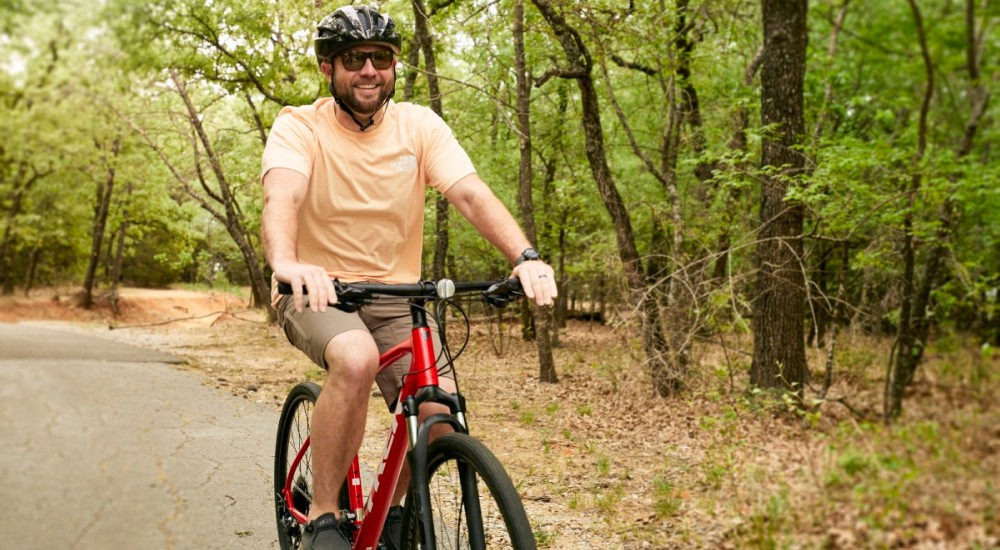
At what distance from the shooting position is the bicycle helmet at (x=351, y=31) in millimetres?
2871

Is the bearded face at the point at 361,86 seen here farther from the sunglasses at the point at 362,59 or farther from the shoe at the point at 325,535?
the shoe at the point at 325,535

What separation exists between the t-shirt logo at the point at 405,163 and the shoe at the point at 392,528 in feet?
4.50

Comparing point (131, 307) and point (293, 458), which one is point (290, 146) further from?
point (131, 307)

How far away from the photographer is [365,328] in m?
2.80

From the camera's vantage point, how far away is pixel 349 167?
3006mm

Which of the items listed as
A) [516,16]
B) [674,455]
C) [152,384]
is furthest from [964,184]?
[516,16]

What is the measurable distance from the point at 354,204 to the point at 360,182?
10 cm

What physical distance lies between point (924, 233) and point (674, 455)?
3385mm

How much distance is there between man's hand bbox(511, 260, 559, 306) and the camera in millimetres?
2418

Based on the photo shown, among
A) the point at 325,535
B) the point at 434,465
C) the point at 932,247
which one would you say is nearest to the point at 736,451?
the point at 932,247

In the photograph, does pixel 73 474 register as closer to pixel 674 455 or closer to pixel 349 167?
pixel 349 167

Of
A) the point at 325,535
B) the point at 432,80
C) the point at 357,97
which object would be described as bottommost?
the point at 325,535

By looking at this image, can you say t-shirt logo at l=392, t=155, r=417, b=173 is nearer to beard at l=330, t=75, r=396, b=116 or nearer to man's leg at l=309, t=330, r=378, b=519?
beard at l=330, t=75, r=396, b=116

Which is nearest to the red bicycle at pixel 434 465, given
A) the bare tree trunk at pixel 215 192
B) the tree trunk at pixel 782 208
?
the tree trunk at pixel 782 208
